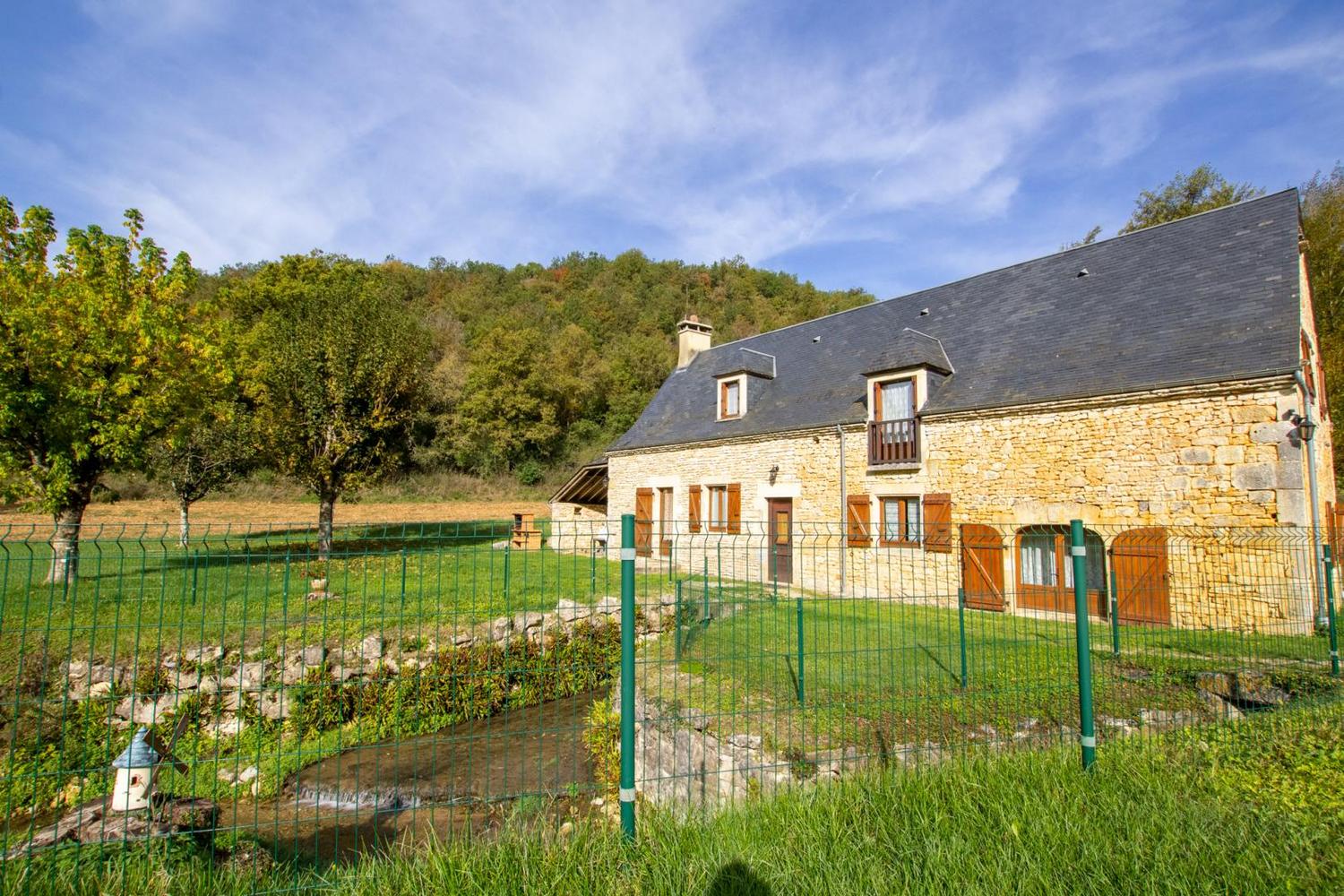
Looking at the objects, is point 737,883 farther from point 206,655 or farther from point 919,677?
point 206,655

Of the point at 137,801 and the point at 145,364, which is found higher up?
the point at 145,364

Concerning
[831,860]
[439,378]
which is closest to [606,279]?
[439,378]

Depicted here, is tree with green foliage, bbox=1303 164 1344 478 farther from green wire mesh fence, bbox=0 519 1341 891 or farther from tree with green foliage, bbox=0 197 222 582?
tree with green foliage, bbox=0 197 222 582

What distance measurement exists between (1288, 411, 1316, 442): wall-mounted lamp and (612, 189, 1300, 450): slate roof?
621mm

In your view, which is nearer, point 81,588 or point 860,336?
point 81,588

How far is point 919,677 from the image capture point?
21.3 ft

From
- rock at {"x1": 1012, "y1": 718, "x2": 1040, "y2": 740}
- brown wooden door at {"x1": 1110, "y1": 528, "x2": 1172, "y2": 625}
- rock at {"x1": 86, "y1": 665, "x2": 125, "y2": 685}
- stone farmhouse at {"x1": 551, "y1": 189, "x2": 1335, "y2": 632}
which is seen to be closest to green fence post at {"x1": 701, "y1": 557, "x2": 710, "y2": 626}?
stone farmhouse at {"x1": 551, "y1": 189, "x2": 1335, "y2": 632}

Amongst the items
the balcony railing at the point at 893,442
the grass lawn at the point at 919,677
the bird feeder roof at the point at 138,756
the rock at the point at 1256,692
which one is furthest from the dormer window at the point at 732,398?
the bird feeder roof at the point at 138,756

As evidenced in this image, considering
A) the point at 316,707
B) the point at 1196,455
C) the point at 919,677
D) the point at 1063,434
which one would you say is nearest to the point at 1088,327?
the point at 1063,434

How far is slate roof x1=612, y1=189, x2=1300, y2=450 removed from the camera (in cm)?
1002

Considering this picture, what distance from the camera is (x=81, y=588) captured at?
1035cm

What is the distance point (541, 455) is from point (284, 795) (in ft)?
95.1

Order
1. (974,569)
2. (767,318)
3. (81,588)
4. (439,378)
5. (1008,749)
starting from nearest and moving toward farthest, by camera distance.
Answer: (1008,749), (81,588), (974,569), (439,378), (767,318)

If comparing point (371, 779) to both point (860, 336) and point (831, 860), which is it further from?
point (860, 336)
